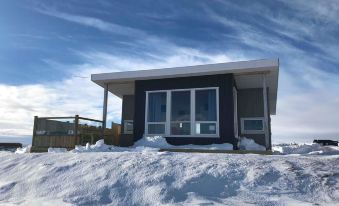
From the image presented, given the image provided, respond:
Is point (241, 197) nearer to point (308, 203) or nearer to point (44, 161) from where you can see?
point (308, 203)

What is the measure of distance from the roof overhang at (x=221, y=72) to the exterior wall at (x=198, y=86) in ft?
0.87

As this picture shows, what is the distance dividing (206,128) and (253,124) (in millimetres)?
4631

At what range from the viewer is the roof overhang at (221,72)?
12109mm

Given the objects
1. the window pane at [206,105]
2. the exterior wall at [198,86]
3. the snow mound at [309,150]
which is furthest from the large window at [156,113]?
the snow mound at [309,150]

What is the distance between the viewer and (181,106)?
1309 cm

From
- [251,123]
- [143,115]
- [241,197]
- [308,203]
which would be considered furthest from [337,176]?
[251,123]

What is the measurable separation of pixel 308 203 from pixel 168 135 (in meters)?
8.10

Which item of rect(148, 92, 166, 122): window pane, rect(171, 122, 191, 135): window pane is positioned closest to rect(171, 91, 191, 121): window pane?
rect(171, 122, 191, 135): window pane

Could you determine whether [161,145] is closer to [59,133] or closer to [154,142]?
[154,142]

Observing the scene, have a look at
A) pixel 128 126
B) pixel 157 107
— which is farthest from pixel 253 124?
pixel 128 126

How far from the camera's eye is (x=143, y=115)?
1367 centimetres

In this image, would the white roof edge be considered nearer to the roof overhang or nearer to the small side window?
the roof overhang

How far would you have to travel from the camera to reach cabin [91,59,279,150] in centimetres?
1238

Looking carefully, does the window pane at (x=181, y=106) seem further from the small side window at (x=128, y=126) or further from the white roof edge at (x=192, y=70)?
the small side window at (x=128, y=126)
